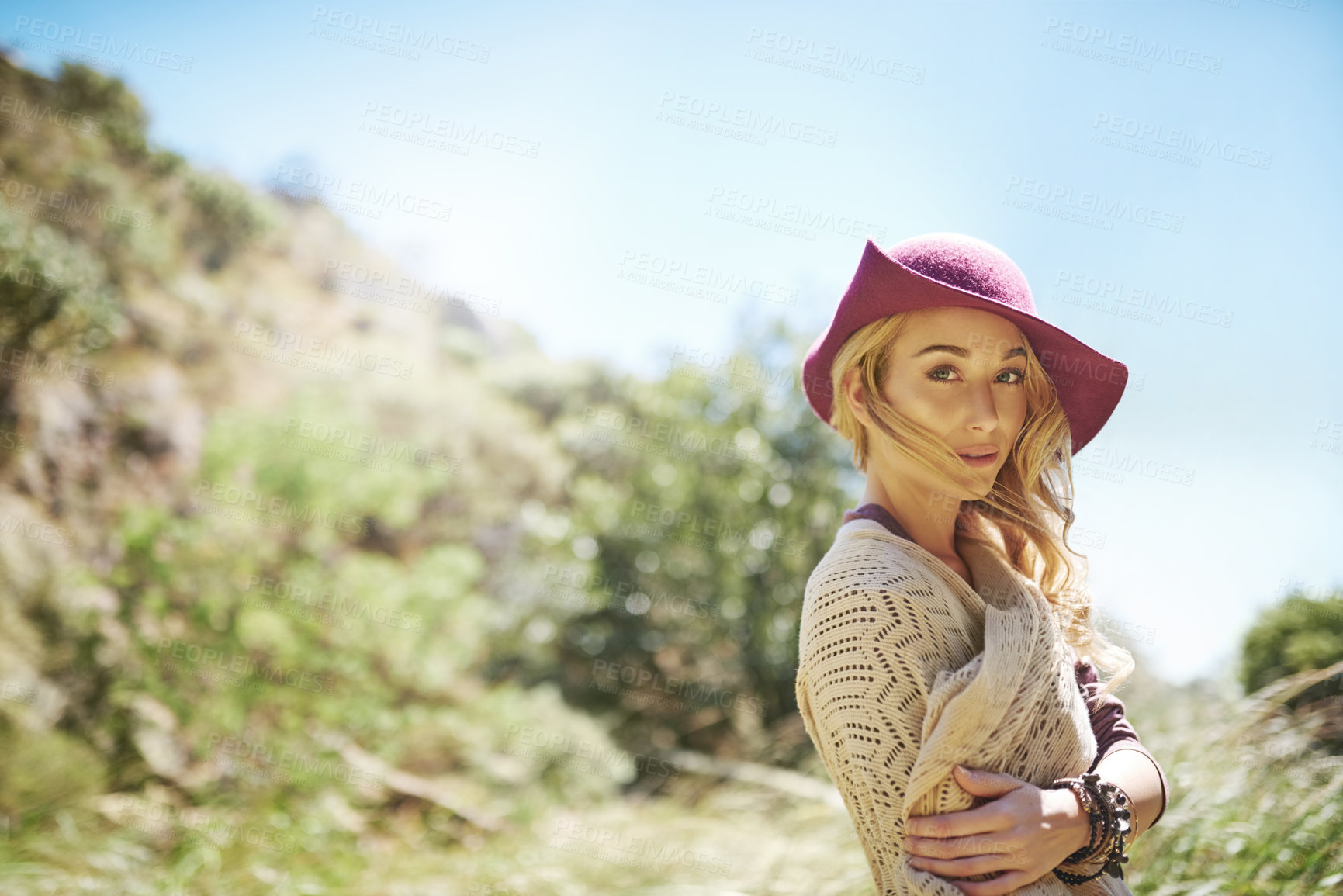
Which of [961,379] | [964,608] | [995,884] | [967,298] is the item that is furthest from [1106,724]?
[967,298]

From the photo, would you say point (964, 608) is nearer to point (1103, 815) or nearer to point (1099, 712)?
point (1103, 815)

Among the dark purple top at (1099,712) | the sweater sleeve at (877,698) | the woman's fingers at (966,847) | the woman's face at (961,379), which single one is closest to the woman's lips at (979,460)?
the woman's face at (961,379)

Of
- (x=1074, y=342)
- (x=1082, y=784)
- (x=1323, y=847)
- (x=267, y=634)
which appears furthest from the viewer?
(x=267, y=634)

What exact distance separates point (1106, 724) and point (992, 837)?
0.65m

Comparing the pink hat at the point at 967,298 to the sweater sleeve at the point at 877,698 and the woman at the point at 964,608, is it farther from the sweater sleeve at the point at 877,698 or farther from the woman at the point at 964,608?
the sweater sleeve at the point at 877,698

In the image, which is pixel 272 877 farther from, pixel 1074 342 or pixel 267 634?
pixel 1074 342

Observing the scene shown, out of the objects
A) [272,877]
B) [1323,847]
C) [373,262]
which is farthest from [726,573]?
[373,262]

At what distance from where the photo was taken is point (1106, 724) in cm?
163

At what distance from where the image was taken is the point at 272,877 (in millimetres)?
3982

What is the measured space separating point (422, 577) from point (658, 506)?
8.37 feet

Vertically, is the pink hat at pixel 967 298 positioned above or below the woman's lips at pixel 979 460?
above

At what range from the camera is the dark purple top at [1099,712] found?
154cm

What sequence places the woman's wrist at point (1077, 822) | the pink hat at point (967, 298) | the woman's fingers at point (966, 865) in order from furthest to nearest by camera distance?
the pink hat at point (967, 298), the woman's wrist at point (1077, 822), the woman's fingers at point (966, 865)

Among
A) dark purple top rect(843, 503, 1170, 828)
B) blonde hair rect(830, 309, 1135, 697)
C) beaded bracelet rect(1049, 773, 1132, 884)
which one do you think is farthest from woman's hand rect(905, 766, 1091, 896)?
blonde hair rect(830, 309, 1135, 697)
